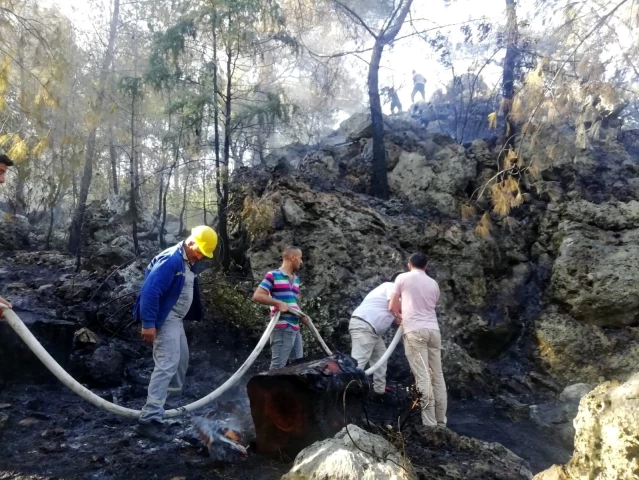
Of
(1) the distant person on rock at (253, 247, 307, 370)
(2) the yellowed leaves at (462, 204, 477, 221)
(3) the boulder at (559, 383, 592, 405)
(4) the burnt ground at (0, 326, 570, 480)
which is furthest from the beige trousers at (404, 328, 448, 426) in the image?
(2) the yellowed leaves at (462, 204, 477, 221)

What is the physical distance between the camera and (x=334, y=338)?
7.16 meters

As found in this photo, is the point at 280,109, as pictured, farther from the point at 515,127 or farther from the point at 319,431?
the point at 319,431

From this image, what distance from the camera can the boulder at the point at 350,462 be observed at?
279cm

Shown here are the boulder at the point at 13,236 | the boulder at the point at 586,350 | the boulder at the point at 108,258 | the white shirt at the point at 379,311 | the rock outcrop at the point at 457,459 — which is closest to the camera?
the rock outcrop at the point at 457,459

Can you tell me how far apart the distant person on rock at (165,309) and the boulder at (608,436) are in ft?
9.35

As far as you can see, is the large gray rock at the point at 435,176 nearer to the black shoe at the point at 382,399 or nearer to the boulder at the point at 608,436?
the black shoe at the point at 382,399

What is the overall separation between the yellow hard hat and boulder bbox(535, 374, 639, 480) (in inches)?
113

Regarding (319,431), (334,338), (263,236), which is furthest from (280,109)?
(319,431)

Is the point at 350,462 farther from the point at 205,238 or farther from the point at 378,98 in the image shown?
the point at 378,98

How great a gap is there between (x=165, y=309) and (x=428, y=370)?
2.54 meters

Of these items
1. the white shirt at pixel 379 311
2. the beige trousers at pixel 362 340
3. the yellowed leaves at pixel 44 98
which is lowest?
the beige trousers at pixel 362 340

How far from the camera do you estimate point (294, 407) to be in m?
3.69

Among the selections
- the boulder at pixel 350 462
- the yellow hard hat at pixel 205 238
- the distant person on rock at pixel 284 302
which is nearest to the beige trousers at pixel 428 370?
the distant person on rock at pixel 284 302

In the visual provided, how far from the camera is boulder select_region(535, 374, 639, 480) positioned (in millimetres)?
1938
